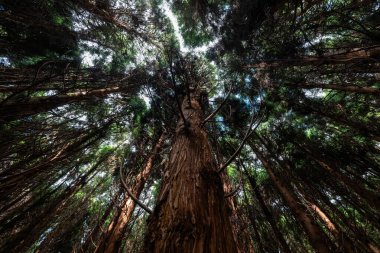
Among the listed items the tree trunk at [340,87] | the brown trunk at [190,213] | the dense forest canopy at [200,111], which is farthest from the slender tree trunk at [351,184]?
the brown trunk at [190,213]

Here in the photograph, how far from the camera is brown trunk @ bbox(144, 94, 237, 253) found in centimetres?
123

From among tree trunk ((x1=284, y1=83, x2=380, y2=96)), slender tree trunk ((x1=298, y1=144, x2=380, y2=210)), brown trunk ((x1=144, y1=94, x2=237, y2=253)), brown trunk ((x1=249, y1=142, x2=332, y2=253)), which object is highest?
tree trunk ((x1=284, y1=83, x2=380, y2=96))

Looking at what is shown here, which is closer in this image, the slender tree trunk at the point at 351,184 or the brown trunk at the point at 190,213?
the brown trunk at the point at 190,213

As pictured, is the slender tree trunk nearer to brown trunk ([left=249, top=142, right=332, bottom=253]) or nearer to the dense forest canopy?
the dense forest canopy

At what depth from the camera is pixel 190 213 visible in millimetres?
1416

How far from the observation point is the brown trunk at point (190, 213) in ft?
4.04

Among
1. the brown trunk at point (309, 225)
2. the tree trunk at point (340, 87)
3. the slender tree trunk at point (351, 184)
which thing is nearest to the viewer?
the brown trunk at point (309, 225)

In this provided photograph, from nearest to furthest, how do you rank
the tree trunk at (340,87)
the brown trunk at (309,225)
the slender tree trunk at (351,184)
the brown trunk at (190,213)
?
the brown trunk at (190,213)
the brown trunk at (309,225)
the slender tree trunk at (351,184)
the tree trunk at (340,87)

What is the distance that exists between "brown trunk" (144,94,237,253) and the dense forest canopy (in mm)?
1729

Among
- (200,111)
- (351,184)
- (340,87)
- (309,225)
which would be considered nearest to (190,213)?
(200,111)

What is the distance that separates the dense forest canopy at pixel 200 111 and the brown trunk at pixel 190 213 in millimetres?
1729

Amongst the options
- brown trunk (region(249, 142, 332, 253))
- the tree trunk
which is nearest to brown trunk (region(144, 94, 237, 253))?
brown trunk (region(249, 142, 332, 253))

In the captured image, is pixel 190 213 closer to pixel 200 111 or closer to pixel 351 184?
pixel 200 111

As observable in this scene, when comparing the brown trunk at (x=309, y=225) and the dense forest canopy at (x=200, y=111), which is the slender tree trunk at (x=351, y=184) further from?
the brown trunk at (x=309, y=225)
